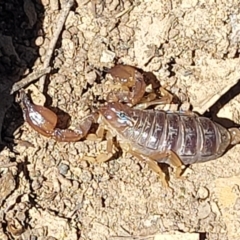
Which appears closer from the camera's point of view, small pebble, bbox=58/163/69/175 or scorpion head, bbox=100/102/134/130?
small pebble, bbox=58/163/69/175

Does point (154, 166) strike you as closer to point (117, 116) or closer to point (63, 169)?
point (117, 116)

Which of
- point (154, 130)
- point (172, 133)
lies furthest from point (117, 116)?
point (172, 133)

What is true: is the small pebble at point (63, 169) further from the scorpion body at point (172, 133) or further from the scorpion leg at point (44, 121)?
the scorpion body at point (172, 133)

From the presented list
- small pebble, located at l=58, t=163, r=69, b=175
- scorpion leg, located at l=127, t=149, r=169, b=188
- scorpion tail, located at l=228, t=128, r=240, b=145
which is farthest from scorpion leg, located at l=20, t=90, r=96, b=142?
scorpion tail, located at l=228, t=128, r=240, b=145

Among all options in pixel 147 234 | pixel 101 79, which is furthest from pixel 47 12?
pixel 147 234

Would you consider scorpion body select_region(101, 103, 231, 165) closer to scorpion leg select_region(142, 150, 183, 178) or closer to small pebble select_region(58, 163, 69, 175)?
scorpion leg select_region(142, 150, 183, 178)

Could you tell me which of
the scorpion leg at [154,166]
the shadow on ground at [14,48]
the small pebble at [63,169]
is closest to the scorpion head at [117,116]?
the scorpion leg at [154,166]

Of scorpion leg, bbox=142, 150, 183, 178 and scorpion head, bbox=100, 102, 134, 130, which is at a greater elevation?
scorpion head, bbox=100, 102, 134, 130
